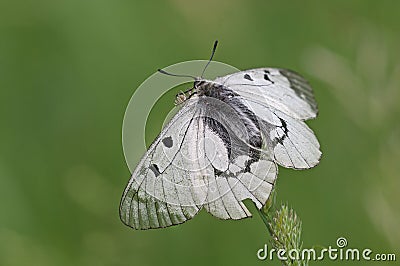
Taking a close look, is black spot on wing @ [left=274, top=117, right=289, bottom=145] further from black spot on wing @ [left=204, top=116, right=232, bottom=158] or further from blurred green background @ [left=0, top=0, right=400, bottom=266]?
blurred green background @ [left=0, top=0, right=400, bottom=266]

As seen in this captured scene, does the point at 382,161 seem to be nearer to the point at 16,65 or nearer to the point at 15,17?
the point at 16,65

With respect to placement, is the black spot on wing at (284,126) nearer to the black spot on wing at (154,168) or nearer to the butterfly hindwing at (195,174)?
the butterfly hindwing at (195,174)

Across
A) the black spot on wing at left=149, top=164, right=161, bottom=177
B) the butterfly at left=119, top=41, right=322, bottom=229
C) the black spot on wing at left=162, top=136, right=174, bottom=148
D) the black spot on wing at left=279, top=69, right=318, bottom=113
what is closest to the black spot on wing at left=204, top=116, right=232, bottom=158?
the butterfly at left=119, top=41, right=322, bottom=229

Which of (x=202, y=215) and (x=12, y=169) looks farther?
(x=12, y=169)

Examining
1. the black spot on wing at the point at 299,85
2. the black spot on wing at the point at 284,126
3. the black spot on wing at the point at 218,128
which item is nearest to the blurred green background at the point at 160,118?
the black spot on wing at the point at 299,85

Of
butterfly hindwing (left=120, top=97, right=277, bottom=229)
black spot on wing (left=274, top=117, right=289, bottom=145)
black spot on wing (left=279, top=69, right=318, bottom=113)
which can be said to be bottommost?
butterfly hindwing (left=120, top=97, right=277, bottom=229)

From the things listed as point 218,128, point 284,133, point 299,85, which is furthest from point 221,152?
point 299,85

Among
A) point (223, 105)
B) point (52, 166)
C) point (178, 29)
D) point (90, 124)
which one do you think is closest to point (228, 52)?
point (178, 29)
